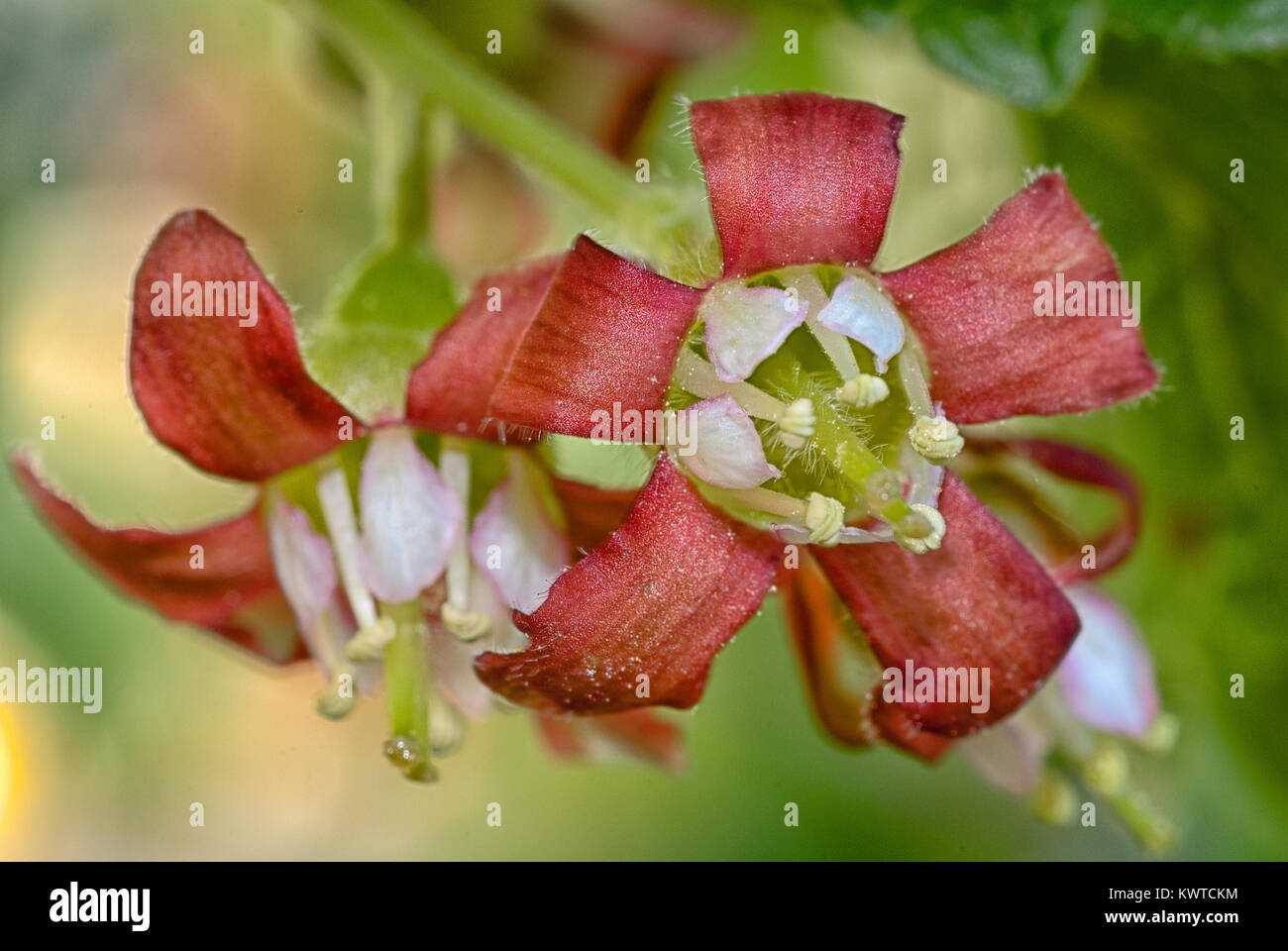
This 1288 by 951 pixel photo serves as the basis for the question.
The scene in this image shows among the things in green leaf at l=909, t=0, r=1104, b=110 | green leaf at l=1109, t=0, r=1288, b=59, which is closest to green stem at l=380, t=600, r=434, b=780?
green leaf at l=909, t=0, r=1104, b=110

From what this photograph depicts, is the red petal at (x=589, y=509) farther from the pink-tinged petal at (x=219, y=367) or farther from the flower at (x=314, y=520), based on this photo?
the pink-tinged petal at (x=219, y=367)

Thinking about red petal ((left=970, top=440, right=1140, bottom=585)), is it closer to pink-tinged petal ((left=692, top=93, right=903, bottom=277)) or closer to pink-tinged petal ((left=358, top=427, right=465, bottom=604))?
pink-tinged petal ((left=692, top=93, right=903, bottom=277))

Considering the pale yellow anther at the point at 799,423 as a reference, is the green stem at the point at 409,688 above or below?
below

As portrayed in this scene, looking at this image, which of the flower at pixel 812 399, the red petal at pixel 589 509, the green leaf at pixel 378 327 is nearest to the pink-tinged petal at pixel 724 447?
the flower at pixel 812 399

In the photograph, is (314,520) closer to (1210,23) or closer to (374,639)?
(374,639)
